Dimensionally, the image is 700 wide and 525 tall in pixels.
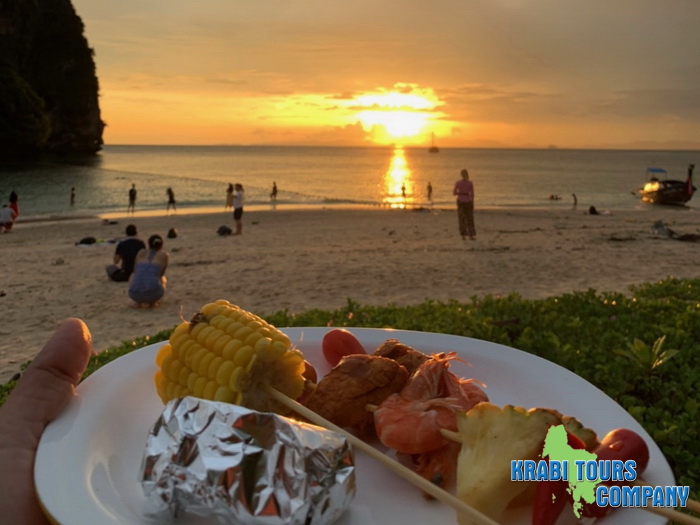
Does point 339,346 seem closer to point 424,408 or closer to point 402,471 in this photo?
point 424,408

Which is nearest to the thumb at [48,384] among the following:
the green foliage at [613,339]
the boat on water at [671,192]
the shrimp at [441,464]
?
the shrimp at [441,464]

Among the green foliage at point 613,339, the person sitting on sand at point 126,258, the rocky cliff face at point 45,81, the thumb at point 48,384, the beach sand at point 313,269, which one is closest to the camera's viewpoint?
the thumb at point 48,384

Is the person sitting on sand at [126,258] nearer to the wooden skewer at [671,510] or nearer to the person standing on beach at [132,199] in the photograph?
the wooden skewer at [671,510]

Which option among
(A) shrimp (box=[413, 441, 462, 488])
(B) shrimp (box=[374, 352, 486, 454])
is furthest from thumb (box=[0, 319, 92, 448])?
(A) shrimp (box=[413, 441, 462, 488])

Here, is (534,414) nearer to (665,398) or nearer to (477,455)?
(477,455)

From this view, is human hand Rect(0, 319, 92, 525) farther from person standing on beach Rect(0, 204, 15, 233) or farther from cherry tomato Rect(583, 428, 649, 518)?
person standing on beach Rect(0, 204, 15, 233)

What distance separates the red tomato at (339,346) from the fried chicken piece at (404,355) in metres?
0.19

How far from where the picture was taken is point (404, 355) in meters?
2.29

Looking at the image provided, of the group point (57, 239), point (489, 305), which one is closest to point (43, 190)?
point (57, 239)

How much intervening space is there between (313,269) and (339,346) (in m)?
12.4

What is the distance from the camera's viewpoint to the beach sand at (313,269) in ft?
35.6

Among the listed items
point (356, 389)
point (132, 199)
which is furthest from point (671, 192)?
point (356, 389)

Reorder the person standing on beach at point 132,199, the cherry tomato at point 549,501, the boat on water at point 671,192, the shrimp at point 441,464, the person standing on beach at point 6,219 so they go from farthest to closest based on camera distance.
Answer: the boat on water at point 671,192 → the person standing on beach at point 132,199 → the person standing on beach at point 6,219 → the shrimp at point 441,464 → the cherry tomato at point 549,501

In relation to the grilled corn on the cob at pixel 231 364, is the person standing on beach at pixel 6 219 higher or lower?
lower
